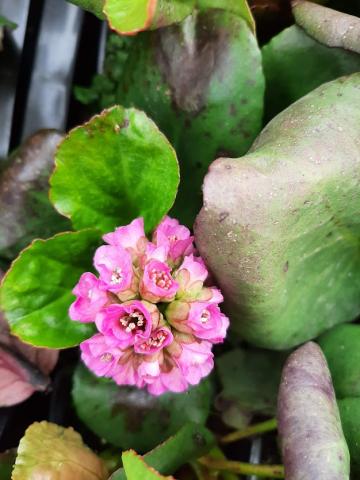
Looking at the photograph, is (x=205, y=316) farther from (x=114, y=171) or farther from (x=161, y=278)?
(x=114, y=171)

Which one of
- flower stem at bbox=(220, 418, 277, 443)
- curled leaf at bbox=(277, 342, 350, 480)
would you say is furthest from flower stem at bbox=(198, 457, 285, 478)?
curled leaf at bbox=(277, 342, 350, 480)

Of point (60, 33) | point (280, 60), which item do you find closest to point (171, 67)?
point (280, 60)

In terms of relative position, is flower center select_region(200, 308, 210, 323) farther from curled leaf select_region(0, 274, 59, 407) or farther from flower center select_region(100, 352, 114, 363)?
curled leaf select_region(0, 274, 59, 407)

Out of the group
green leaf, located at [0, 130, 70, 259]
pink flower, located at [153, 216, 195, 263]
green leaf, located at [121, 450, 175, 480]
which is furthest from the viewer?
green leaf, located at [0, 130, 70, 259]

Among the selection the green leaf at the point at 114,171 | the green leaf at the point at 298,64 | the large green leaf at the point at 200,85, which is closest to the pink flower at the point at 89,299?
the green leaf at the point at 114,171

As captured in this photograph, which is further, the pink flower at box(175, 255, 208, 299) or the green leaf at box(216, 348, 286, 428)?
the green leaf at box(216, 348, 286, 428)

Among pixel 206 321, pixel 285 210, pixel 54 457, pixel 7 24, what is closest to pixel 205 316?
pixel 206 321

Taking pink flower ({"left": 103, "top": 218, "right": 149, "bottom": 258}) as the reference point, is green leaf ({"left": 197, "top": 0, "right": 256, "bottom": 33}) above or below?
above
